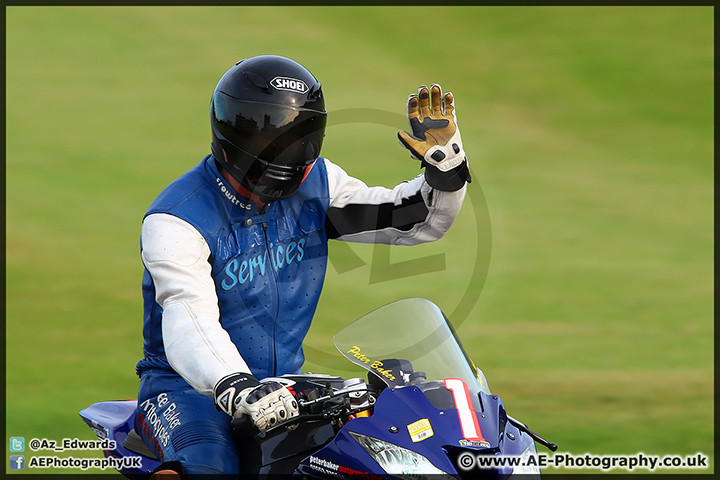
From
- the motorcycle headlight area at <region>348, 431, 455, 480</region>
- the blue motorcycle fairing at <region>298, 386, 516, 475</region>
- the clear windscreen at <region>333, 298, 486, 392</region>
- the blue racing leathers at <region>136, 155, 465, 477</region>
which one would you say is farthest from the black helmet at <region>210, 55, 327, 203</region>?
the motorcycle headlight area at <region>348, 431, 455, 480</region>

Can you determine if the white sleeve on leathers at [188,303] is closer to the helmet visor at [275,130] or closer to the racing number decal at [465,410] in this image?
the helmet visor at [275,130]

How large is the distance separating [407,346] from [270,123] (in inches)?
45.4

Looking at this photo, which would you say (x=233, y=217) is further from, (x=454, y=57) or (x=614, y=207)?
(x=454, y=57)

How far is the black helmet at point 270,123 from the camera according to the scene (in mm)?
4113

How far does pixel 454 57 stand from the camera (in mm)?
19391

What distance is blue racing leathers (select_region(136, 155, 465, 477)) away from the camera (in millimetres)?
3850

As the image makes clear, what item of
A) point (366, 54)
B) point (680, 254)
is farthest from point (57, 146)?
point (680, 254)

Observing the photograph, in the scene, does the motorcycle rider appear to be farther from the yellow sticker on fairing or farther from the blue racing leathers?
the yellow sticker on fairing

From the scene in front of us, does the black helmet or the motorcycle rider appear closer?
the motorcycle rider

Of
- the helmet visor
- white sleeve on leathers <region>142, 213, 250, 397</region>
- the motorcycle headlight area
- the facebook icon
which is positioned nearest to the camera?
the motorcycle headlight area

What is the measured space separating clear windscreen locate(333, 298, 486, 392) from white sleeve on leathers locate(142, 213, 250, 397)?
478mm

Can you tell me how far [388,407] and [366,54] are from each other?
16246mm

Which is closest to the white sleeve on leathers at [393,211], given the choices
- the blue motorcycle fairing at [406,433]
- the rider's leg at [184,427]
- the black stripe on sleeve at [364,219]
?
the black stripe on sleeve at [364,219]

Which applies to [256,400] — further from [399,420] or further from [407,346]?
[407,346]
